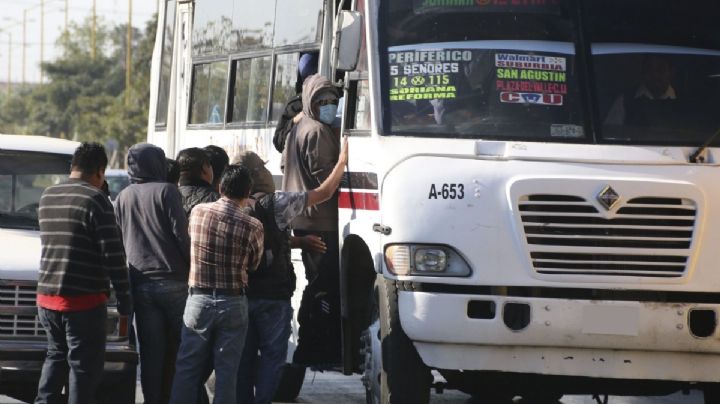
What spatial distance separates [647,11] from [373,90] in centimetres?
161

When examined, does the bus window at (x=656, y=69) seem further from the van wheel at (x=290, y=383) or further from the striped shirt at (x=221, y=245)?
the van wheel at (x=290, y=383)

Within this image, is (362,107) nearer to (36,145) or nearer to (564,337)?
(564,337)

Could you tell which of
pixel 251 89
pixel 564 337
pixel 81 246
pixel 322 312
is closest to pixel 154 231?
pixel 81 246

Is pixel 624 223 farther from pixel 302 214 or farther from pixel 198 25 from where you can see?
pixel 198 25

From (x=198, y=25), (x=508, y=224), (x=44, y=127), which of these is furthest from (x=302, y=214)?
(x=44, y=127)

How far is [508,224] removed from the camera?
25.3 feet

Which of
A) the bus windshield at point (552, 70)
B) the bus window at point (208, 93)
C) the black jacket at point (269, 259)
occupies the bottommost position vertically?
the black jacket at point (269, 259)

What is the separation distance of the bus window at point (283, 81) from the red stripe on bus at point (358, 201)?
245 centimetres

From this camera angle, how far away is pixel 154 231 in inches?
351

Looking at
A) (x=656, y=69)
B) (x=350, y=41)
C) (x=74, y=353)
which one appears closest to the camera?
(x=74, y=353)

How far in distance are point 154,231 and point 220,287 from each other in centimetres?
71

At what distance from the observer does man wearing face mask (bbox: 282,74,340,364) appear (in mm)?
9375

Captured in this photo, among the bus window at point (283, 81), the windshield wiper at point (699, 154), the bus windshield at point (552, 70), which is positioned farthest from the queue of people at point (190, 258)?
the windshield wiper at point (699, 154)

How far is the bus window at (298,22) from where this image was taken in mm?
11008
